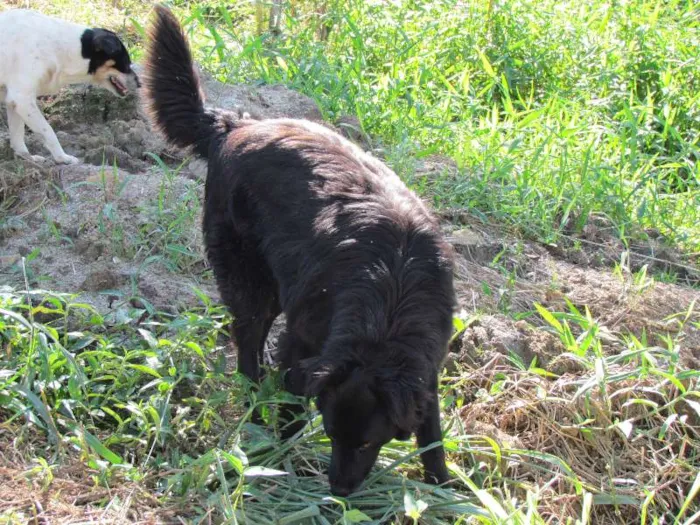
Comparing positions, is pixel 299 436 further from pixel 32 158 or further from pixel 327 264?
pixel 32 158

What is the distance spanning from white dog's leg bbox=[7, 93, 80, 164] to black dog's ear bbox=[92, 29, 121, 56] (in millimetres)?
500

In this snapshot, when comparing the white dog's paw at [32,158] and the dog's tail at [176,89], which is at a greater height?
the dog's tail at [176,89]

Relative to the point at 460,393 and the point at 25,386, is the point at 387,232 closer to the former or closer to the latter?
the point at 460,393

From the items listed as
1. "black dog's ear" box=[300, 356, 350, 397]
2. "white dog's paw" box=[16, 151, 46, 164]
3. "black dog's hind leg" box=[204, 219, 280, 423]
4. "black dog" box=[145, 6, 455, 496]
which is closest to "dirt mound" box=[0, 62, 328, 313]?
"white dog's paw" box=[16, 151, 46, 164]

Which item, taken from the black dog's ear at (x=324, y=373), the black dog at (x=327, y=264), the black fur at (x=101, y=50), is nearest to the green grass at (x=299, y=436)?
the black dog at (x=327, y=264)

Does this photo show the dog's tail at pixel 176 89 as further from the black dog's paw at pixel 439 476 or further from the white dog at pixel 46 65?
the black dog's paw at pixel 439 476

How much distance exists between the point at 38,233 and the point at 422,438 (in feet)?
7.90

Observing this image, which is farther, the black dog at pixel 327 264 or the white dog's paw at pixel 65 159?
the white dog's paw at pixel 65 159

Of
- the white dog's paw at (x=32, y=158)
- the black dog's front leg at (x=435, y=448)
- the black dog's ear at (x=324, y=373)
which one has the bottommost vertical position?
the black dog's front leg at (x=435, y=448)

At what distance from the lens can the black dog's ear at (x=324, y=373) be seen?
2900 mm

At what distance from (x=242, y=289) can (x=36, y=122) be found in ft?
6.72

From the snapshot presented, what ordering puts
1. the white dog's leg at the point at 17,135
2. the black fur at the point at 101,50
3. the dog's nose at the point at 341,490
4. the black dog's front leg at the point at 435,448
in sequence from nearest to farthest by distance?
the dog's nose at the point at 341,490 → the black dog's front leg at the point at 435,448 → the white dog's leg at the point at 17,135 → the black fur at the point at 101,50

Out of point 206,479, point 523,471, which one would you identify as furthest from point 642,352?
point 206,479

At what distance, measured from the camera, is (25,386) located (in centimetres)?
330
